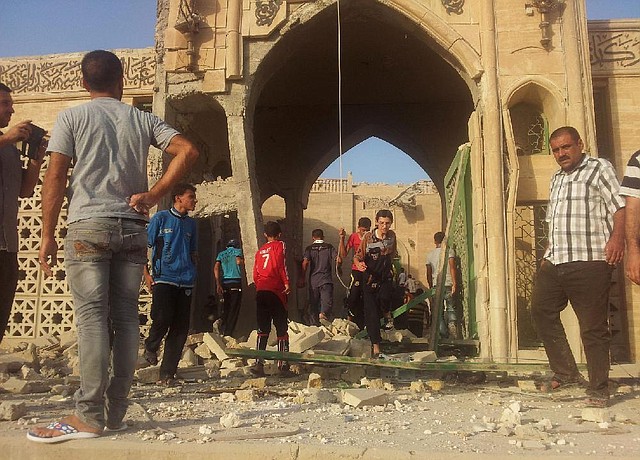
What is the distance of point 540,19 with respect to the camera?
7.14 m

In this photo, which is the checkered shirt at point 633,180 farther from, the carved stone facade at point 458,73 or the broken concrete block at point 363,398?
the carved stone facade at point 458,73

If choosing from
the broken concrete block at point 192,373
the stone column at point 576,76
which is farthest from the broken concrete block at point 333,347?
the stone column at point 576,76

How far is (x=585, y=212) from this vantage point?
383 centimetres

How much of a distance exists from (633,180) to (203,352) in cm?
470

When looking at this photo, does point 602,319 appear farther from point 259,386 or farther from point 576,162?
point 259,386

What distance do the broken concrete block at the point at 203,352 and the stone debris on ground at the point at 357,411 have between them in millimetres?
724

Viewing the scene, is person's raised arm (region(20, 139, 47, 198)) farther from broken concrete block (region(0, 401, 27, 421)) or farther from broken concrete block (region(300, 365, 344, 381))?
broken concrete block (region(300, 365, 344, 381))

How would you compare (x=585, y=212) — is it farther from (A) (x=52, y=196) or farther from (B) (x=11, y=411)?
(B) (x=11, y=411)

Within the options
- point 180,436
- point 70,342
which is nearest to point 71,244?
point 180,436

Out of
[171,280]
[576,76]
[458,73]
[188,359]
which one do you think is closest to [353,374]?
[171,280]

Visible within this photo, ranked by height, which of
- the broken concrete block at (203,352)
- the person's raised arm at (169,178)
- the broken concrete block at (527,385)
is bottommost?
the broken concrete block at (527,385)

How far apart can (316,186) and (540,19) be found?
15.5m

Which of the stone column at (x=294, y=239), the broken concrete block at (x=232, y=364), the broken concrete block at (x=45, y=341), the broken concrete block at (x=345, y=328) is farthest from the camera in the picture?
the stone column at (x=294, y=239)

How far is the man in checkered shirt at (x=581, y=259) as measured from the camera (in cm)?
366
